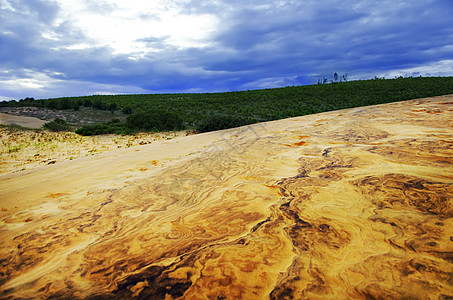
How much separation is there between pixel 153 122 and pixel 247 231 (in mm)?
14800

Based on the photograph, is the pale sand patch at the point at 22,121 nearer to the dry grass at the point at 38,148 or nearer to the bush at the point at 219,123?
the dry grass at the point at 38,148

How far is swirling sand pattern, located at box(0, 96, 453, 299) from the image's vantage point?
118cm

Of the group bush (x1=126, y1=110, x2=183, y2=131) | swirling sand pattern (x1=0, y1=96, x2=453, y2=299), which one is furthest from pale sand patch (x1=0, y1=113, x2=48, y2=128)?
swirling sand pattern (x1=0, y1=96, x2=453, y2=299)

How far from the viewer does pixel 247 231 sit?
163cm

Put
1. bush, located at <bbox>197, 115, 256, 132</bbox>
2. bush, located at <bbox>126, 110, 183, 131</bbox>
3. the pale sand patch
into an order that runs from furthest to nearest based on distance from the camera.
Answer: the pale sand patch
bush, located at <bbox>126, 110, 183, 131</bbox>
bush, located at <bbox>197, 115, 256, 132</bbox>

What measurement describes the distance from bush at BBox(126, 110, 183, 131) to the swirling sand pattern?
12.4 metres

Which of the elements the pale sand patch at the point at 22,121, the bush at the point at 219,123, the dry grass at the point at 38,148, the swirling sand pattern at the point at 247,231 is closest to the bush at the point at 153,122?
the dry grass at the point at 38,148

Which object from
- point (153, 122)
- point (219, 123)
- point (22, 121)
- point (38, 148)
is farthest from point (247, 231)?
point (22, 121)

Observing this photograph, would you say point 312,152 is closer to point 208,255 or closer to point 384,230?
point 384,230

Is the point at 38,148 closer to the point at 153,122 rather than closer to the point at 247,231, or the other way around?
the point at 153,122

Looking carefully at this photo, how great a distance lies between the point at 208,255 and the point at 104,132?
1415cm

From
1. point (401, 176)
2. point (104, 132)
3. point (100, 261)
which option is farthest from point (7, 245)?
point (104, 132)

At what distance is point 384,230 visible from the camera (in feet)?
4.91

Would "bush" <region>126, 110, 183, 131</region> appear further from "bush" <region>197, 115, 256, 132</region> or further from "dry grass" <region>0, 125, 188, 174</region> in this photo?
"bush" <region>197, 115, 256, 132</region>
